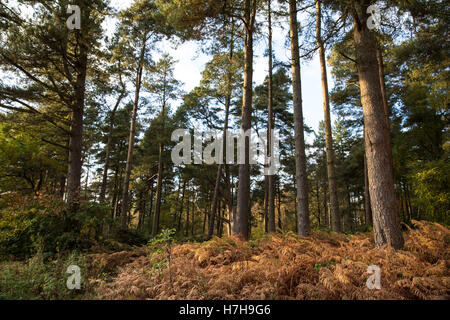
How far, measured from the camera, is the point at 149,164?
17.5 metres

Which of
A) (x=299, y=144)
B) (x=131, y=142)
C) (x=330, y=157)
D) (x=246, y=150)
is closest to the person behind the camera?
(x=299, y=144)

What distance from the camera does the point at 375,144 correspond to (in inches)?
170

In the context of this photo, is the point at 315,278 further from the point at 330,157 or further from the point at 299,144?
the point at 330,157

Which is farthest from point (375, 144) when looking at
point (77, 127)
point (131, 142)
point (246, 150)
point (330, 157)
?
point (131, 142)

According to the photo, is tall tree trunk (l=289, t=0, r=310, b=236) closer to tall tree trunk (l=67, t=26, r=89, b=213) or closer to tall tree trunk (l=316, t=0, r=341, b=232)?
tall tree trunk (l=316, t=0, r=341, b=232)

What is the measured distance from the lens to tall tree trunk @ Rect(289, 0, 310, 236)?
654 cm

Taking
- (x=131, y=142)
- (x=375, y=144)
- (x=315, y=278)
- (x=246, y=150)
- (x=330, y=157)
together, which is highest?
(x=131, y=142)

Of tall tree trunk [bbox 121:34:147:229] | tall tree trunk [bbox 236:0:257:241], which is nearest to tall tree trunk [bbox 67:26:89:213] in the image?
tall tree trunk [bbox 121:34:147:229]

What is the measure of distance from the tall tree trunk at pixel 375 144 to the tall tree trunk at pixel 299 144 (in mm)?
1779

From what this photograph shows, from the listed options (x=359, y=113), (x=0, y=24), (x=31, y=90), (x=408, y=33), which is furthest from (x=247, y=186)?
(x=359, y=113)

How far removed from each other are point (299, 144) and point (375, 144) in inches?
106

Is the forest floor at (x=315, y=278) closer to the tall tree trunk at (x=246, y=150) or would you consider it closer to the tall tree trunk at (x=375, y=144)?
the tall tree trunk at (x=375, y=144)
